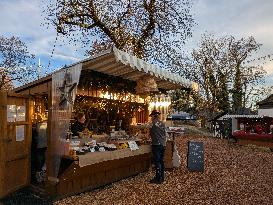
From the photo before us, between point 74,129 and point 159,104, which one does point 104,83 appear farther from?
point 159,104

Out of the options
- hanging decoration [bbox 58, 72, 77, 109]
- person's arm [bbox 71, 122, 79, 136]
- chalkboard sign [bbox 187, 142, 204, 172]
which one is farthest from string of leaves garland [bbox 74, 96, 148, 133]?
chalkboard sign [bbox 187, 142, 204, 172]

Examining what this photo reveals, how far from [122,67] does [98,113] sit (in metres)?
2.11

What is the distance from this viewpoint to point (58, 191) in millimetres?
7977

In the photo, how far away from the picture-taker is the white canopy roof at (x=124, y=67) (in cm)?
766

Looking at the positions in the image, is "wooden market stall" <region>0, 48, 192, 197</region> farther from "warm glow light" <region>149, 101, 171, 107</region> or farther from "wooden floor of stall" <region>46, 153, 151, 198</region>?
"warm glow light" <region>149, 101, 171, 107</region>

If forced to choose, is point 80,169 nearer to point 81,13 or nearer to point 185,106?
point 81,13

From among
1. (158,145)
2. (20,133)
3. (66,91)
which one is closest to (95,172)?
(158,145)

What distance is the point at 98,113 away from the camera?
433 inches

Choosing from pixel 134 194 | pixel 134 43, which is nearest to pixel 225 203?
pixel 134 194

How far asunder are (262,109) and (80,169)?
4045 centimetres

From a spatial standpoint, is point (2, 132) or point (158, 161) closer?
point (2, 132)

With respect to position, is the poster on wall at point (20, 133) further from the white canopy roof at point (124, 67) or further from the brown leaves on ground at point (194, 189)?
the white canopy roof at point (124, 67)

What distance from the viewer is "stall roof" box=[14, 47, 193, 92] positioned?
7.68 metres

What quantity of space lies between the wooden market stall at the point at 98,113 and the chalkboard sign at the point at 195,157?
0.75 m
